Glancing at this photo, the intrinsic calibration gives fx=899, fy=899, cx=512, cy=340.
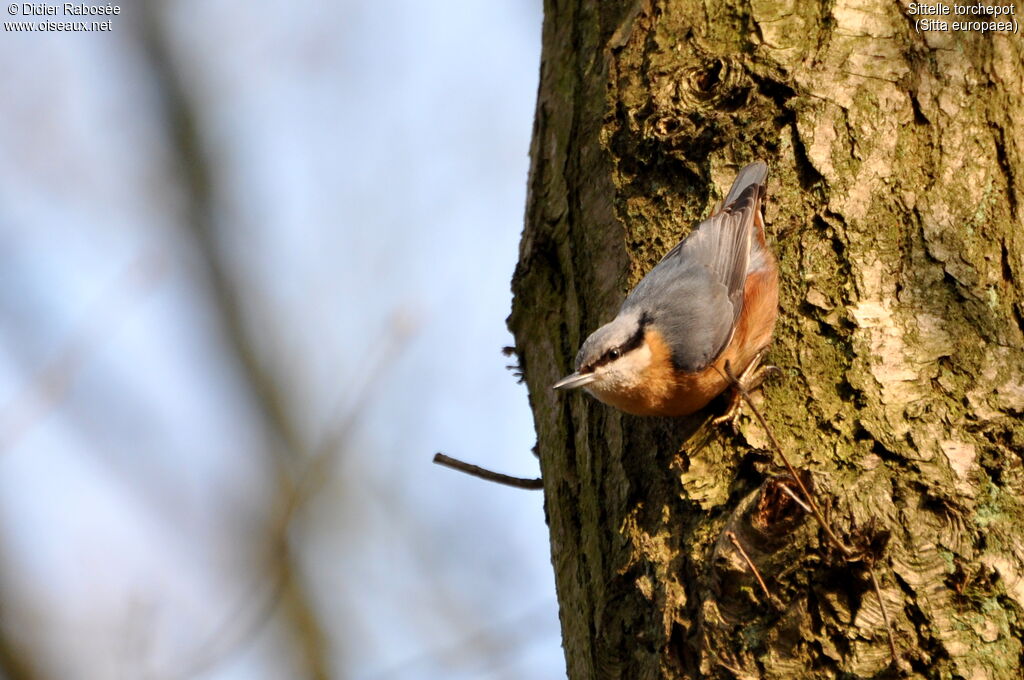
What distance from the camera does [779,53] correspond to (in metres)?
2.58

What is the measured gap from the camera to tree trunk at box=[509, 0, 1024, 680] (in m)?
1.96

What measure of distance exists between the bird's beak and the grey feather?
0.78 feet

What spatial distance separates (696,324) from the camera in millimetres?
3115

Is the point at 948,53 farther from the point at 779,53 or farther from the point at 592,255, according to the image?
the point at 592,255

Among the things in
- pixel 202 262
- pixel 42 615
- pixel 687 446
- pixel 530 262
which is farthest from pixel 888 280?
pixel 202 262

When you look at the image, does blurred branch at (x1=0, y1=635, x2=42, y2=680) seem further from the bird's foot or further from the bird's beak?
the bird's foot

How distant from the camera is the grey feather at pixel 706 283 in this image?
8.87 ft

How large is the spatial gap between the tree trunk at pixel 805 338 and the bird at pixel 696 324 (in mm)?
77

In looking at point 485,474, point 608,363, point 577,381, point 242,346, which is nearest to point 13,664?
point 485,474

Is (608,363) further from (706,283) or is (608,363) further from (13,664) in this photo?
(13,664)

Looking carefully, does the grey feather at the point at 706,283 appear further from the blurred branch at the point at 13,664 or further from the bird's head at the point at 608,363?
the blurred branch at the point at 13,664

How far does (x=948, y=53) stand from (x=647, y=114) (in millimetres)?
860

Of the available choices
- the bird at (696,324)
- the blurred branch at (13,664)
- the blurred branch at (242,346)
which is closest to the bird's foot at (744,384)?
the bird at (696,324)

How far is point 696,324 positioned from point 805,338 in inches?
28.0
